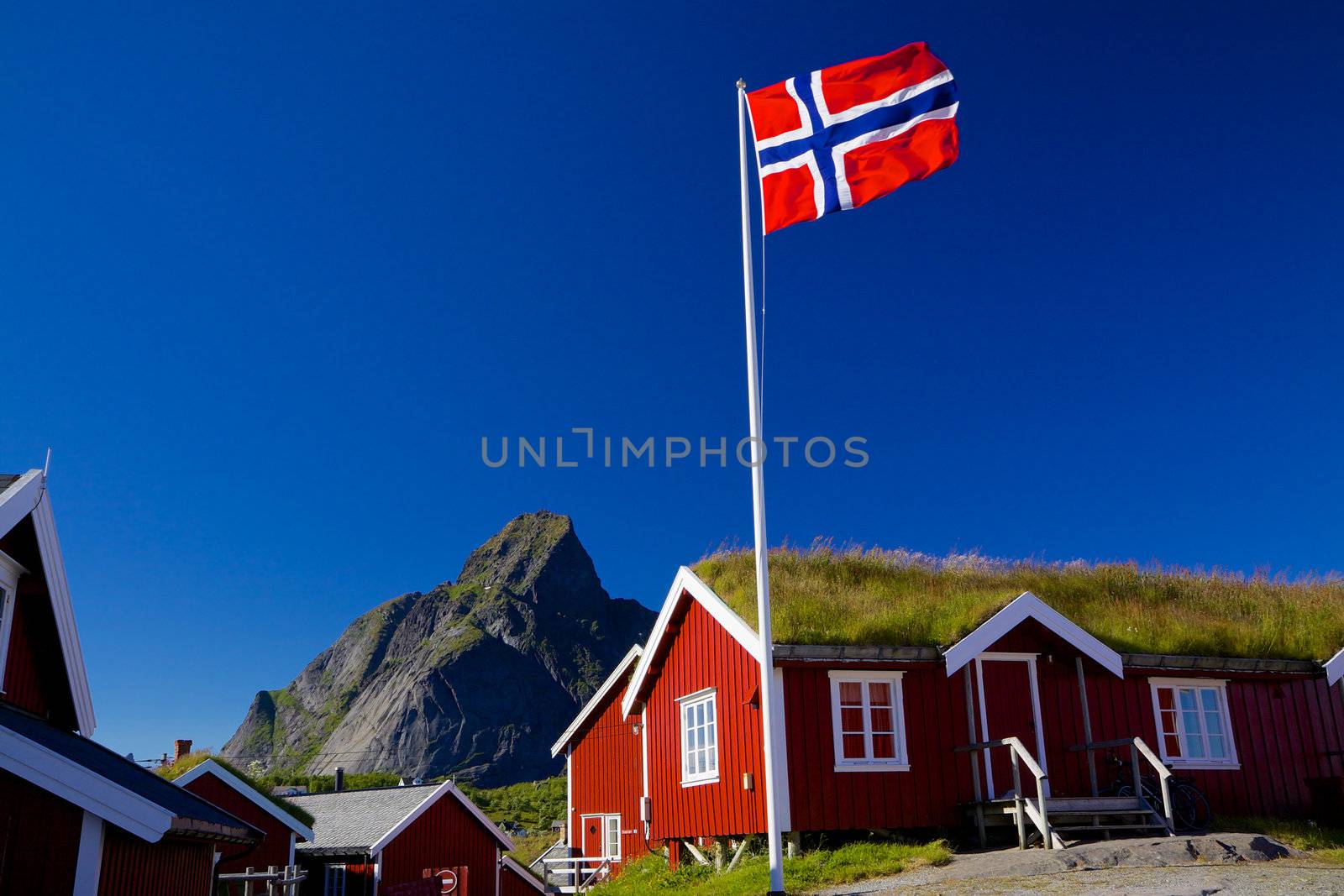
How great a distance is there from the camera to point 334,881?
30734 millimetres

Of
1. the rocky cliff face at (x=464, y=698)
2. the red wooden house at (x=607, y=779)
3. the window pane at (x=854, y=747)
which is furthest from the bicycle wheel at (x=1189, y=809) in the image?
the rocky cliff face at (x=464, y=698)

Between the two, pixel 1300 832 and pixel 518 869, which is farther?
pixel 518 869

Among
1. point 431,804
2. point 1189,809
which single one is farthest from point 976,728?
point 431,804

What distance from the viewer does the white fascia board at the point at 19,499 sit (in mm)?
11142

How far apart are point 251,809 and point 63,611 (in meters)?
15.3

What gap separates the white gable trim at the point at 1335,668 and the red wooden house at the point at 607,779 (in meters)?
13.2

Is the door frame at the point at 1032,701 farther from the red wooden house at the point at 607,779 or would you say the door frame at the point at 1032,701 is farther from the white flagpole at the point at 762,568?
the red wooden house at the point at 607,779

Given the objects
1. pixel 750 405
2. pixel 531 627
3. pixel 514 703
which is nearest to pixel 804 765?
pixel 750 405

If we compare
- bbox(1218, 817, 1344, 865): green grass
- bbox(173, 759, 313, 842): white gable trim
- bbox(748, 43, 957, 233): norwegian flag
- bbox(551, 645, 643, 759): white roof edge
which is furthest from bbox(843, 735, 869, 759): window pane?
bbox(173, 759, 313, 842): white gable trim

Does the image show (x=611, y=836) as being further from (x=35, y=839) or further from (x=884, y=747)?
(x=35, y=839)

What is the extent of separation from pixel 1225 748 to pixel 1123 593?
4.44 metres

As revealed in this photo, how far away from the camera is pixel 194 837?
10.6 metres

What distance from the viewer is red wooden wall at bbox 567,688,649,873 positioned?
24219mm

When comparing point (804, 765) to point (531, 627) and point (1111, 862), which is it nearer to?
point (1111, 862)
